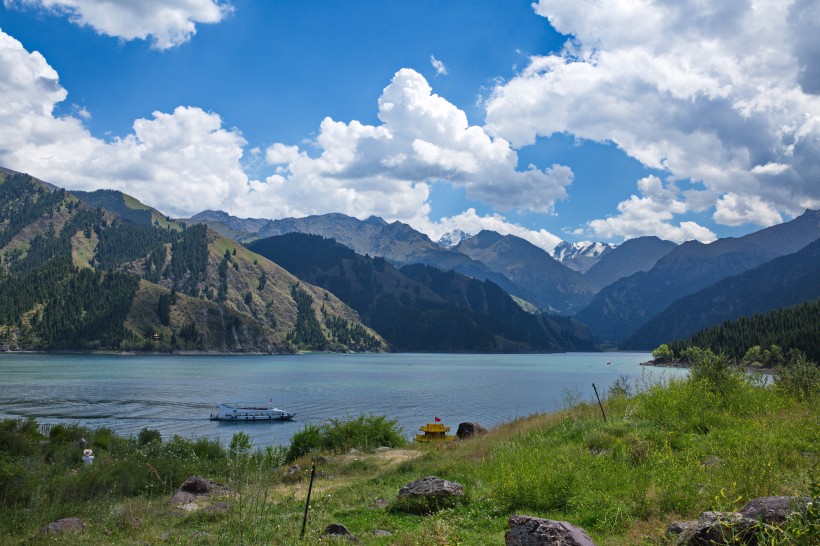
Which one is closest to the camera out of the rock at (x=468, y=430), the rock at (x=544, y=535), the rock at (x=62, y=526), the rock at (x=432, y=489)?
the rock at (x=544, y=535)

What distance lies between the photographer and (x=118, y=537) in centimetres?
1391

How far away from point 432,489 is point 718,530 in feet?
28.0

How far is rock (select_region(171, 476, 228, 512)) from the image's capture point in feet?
64.6

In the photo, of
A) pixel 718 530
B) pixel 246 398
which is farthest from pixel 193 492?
pixel 246 398

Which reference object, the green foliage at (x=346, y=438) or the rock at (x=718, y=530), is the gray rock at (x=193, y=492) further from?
the rock at (x=718, y=530)

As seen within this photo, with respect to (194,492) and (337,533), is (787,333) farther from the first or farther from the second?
(337,533)

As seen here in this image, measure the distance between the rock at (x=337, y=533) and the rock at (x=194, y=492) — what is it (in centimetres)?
839

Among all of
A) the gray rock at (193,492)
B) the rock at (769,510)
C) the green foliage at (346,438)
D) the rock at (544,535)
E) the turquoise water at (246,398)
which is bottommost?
the turquoise water at (246,398)

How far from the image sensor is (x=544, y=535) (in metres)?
9.68

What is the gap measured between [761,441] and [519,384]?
13228 centimetres

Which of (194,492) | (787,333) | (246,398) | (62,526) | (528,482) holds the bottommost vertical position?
(246,398)

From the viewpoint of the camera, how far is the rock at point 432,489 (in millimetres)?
15914

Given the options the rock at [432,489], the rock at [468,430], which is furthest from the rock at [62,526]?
the rock at [468,430]

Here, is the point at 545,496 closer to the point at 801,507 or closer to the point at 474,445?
the point at 801,507
